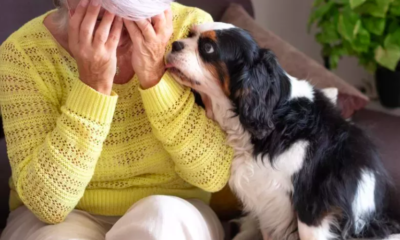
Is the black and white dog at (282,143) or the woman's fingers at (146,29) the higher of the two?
the woman's fingers at (146,29)

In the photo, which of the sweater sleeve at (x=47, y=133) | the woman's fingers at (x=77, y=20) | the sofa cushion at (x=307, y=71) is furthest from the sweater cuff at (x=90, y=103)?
the sofa cushion at (x=307, y=71)

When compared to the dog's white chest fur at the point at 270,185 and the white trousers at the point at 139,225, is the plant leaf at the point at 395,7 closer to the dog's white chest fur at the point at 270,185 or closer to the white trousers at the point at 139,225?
the dog's white chest fur at the point at 270,185

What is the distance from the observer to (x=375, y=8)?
2.16 meters

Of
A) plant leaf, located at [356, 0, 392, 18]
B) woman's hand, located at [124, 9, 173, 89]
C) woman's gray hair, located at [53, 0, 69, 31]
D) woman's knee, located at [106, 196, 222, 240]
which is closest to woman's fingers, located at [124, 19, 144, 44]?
woman's hand, located at [124, 9, 173, 89]

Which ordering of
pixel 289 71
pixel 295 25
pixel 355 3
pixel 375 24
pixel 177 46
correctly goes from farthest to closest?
pixel 295 25 → pixel 375 24 → pixel 355 3 → pixel 289 71 → pixel 177 46

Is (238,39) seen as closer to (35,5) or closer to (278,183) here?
(278,183)

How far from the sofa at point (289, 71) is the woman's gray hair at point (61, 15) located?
45 centimetres

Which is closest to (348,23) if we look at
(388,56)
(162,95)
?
(388,56)

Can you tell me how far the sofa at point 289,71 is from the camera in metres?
1.65

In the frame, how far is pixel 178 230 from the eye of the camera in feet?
4.01

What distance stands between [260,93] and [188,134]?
8.0 inches

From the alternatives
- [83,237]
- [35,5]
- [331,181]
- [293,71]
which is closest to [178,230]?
[83,237]

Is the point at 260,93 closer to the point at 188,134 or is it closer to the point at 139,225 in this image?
the point at 188,134

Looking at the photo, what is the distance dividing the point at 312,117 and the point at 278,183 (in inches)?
7.2
